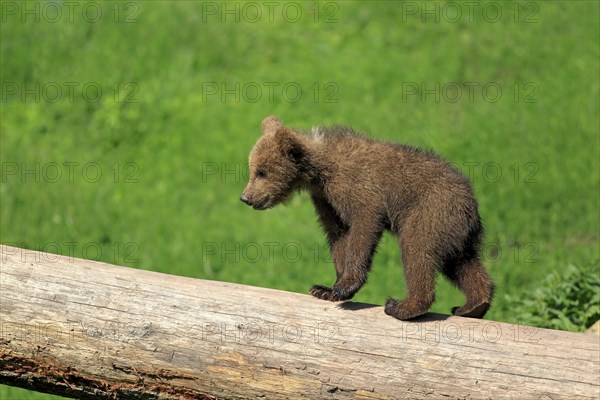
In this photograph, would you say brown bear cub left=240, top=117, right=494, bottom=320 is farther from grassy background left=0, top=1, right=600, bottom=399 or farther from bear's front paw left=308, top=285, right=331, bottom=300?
grassy background left=0, top=1, right=600, bottom=399

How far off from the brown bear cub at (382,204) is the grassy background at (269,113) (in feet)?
11.2

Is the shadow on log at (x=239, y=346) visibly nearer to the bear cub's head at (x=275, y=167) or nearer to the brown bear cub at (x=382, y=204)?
the brown bear cub at (x=382, y=204)

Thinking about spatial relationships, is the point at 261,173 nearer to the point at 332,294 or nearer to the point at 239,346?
the point at 332,294

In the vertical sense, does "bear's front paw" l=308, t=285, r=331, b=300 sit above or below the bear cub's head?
below

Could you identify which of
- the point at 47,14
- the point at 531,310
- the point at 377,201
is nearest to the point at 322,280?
the point at 531,310

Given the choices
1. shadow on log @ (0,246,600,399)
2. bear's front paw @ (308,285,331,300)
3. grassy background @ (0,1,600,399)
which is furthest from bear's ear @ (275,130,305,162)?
grassy background @ (0,1,600,399)

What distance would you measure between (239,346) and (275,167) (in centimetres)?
172

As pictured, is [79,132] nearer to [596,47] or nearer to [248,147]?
[248,147]

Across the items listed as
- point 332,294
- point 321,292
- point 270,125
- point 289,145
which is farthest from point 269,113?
point 332,294

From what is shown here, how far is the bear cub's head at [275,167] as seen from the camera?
6809 millimetres

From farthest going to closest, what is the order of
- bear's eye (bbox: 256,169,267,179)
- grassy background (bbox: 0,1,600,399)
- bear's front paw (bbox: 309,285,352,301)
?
grassy background (bbox: 0,1,600,399)
bear's eye (bbox: 256,169,267,179)
bear's front paw (bbox: 309,285,352,301)

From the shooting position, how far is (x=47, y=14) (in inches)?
571

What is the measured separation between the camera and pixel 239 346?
559 centimetres

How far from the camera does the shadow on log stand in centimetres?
524
